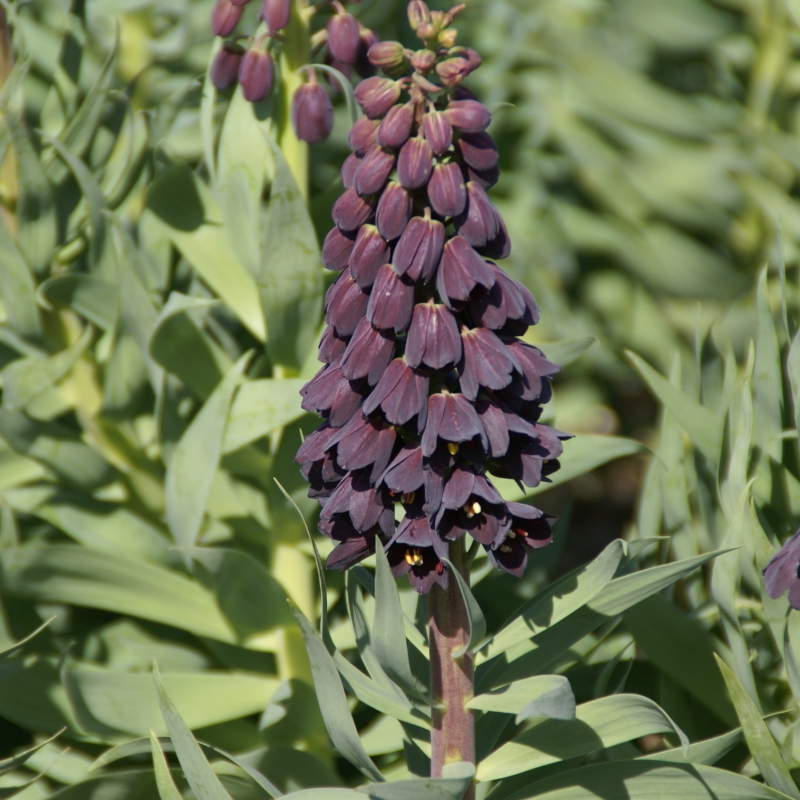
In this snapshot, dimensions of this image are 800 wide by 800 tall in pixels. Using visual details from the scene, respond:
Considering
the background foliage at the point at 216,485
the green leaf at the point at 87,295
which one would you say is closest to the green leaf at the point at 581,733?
the background foliage at the point at 216,485

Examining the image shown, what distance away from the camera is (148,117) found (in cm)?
106

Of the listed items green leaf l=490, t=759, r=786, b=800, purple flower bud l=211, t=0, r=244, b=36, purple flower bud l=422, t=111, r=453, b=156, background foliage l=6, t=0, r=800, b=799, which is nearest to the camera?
purple flower bud l=422, t=111, r=453, b=156

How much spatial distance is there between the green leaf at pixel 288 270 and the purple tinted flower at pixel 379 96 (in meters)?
0.24

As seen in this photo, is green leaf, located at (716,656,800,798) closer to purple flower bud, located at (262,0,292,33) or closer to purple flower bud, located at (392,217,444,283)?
purple flower bud, located at (392,217,444,283)

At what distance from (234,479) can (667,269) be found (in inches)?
44.8

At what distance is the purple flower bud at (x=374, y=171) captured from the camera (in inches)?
23.4

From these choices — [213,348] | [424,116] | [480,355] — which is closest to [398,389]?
[480,355]

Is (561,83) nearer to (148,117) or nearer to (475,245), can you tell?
(148,117)

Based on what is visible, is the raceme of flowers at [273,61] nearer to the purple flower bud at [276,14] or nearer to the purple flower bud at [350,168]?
the purple flower bud at [276,14]

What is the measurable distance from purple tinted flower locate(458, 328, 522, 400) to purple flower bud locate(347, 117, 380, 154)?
15 centimetres

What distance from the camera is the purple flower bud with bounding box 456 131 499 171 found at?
0.59 metres

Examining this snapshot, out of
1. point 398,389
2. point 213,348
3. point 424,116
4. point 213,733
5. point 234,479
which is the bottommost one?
point 213,733

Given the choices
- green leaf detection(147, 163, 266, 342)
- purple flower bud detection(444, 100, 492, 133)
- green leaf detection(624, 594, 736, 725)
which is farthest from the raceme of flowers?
green leaf detection(624, 594, 736, 725)

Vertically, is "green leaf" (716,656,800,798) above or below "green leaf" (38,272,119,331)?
below
